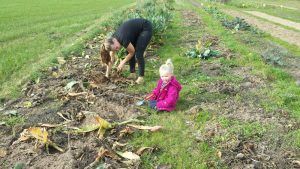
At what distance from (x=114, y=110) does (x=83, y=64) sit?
3.13 meters

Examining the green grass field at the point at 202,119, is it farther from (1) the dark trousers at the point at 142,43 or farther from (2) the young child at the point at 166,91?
(1) the dark trousers at the point at 142,43

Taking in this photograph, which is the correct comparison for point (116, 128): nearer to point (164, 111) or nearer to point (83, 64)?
point (164, 111)

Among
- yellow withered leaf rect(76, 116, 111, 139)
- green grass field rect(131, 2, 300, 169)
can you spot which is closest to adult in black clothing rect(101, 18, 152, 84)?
green grass field rect(131, 2, 300, 169)

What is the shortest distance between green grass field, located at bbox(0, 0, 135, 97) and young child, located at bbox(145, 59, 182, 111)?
353cm

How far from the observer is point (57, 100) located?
699 cm

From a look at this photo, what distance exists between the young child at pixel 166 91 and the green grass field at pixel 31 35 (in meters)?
3.53

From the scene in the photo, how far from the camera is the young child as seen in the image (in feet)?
20.7

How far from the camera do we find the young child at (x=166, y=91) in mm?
6309

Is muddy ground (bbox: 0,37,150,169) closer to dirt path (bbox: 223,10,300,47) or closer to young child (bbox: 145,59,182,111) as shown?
young child (bbox: 145,59,182,111)

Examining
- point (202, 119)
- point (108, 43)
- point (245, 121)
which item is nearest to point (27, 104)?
point (108, 43)

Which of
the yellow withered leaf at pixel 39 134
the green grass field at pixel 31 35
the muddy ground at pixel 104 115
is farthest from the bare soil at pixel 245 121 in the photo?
the green grass field at pixel 31 35

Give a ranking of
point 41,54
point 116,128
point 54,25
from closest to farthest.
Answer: point 116,128
point 41,54
point 54,25

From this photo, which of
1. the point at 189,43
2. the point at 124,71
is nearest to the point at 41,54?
the point at 124,71

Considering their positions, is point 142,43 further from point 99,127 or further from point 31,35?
point 31,35
